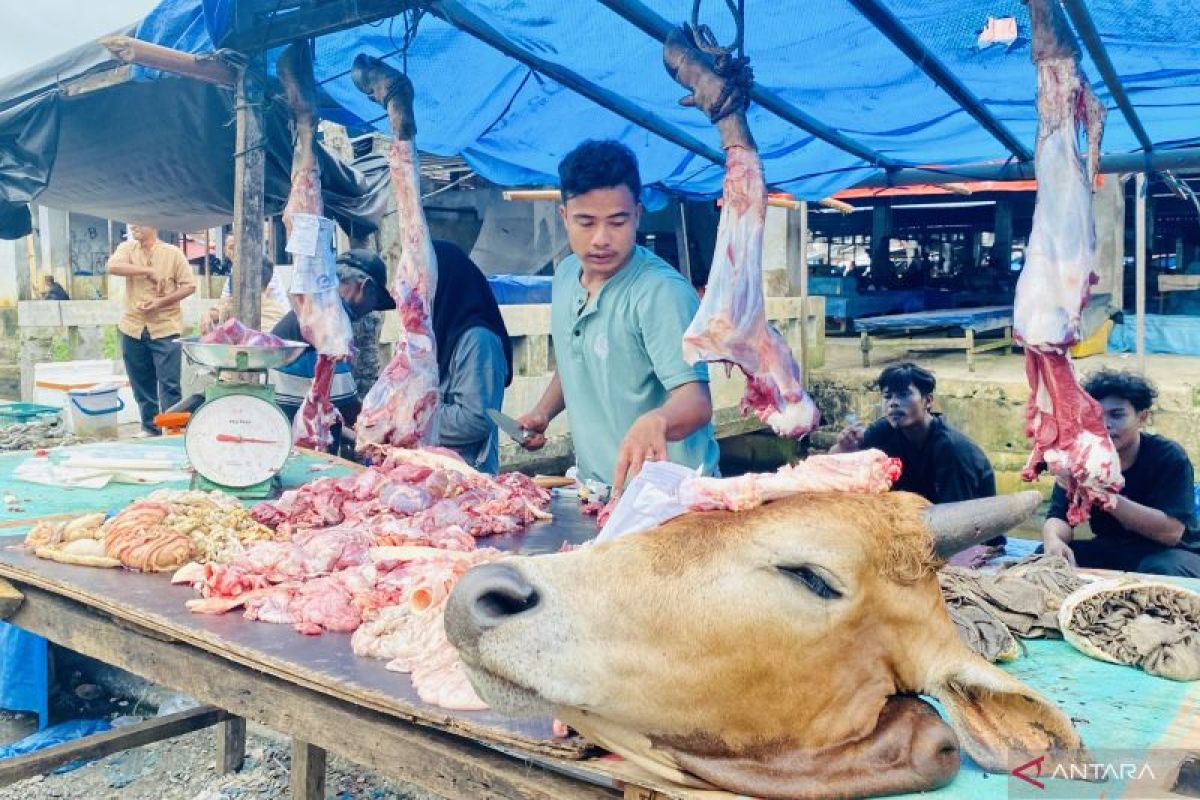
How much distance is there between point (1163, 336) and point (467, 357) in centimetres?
1360

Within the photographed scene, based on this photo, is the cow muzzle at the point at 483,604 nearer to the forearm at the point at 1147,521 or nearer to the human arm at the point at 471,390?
the human arm at the point at 471,390

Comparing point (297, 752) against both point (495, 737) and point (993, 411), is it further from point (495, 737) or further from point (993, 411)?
point (993, 411)

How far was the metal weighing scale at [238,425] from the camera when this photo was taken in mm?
4059

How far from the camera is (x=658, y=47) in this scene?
5059mm

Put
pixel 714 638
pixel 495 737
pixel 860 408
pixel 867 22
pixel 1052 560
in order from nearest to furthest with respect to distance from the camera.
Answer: pixel 714 638
pixel 495 737
pixel 1052 560
pixel 867 22
pixel 860 408

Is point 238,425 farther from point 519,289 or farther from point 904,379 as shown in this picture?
point 519,289

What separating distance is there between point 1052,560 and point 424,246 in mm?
3313

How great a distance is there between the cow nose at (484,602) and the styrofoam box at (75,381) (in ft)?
35.8

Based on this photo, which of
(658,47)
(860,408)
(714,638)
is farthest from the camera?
(860,408)

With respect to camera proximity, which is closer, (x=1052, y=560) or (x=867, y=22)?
(x=1052, y=560)

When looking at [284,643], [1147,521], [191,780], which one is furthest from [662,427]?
[191,780]

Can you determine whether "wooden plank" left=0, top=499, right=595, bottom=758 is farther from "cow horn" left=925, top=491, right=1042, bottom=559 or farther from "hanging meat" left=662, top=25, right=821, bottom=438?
"hanging meat" left=662, top=25, right=821, bottom=438

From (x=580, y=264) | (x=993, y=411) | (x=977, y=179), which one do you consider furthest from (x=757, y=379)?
(x=993, y=411)

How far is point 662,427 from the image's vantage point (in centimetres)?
344
